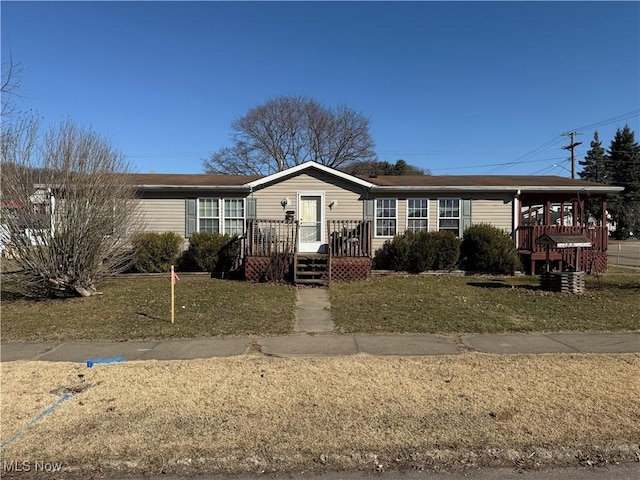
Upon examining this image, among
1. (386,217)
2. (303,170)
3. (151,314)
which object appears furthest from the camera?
(386,217)

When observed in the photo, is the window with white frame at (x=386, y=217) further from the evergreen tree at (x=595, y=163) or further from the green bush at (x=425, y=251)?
the evergreen tree at (x=595, y=163)

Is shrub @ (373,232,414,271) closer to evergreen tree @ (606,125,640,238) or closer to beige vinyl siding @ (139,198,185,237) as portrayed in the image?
beige vinyl siding @ (139,198,185,237)

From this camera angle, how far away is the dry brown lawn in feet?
10.8

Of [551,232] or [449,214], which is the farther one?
[449,214]

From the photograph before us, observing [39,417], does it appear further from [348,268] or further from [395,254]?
[395,254]

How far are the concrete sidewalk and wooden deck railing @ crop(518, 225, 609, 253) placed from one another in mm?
8372

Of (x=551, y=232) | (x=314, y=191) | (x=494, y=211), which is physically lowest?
(x=551, y=232)

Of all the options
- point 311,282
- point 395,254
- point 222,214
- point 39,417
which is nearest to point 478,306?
point 311,282

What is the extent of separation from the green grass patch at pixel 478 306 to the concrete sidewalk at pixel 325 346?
0.50 metres

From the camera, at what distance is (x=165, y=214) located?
15.8 m

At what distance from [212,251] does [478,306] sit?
8437 millimetres

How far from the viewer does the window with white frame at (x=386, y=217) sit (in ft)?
52.6

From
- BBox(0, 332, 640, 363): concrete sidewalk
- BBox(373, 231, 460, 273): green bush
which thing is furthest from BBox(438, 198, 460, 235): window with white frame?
BBox(0, 332, 640, 363): concrete sidewalk

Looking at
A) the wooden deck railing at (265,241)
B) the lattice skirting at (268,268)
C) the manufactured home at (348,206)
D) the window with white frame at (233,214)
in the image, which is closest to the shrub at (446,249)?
the manufactured home at (348,206)
